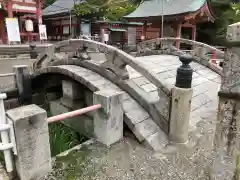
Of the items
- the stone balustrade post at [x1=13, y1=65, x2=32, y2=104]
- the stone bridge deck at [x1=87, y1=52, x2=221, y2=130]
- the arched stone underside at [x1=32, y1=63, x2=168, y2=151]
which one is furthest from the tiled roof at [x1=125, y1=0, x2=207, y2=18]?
the arched stone underside at [x1=32, y1=63, x2=168, y2=151]

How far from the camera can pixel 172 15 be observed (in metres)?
16.5

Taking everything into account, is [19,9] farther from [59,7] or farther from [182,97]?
[182,97]

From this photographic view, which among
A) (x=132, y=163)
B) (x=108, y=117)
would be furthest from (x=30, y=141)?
(x=132, y=163)

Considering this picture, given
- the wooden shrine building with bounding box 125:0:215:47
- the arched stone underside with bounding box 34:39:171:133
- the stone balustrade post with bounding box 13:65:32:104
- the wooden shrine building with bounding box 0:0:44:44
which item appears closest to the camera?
the arched stone underside with bounding box 34:39:171:133

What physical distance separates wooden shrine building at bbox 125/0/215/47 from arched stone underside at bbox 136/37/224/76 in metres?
7.23

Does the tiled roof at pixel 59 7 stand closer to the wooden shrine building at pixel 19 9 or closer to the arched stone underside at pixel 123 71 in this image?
the wooden shrine building at pixel 19 9

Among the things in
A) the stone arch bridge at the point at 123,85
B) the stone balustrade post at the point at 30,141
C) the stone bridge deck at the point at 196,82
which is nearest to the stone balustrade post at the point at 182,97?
the stone arch bridge at the point at 123,85

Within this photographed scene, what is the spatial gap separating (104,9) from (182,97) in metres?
25.8

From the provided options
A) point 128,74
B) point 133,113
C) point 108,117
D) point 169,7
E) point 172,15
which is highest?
point 169,7

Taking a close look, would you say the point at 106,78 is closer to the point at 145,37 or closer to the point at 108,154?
the point at 108,154

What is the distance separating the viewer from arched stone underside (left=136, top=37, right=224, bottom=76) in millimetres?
7629

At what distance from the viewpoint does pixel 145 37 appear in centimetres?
1973

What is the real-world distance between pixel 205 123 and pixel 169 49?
196 inches

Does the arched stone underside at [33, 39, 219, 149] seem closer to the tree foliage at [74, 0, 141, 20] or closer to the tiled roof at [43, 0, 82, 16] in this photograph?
the tree foliage at [74, 0, 141, 20]
